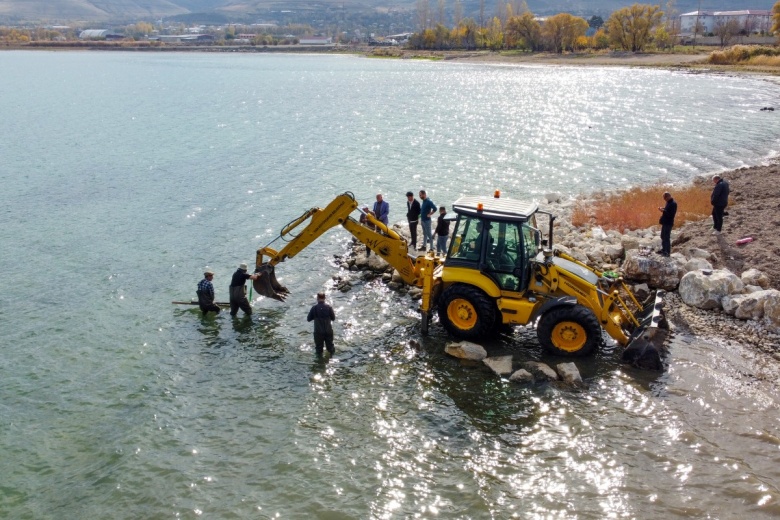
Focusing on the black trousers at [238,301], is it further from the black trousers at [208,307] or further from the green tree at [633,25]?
the green tree at [633,25]

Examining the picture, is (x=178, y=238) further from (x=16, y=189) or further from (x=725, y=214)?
(x=725, y=214)

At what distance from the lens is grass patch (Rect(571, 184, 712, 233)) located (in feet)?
65.7

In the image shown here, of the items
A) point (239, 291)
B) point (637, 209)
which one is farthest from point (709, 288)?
point (239, 291)

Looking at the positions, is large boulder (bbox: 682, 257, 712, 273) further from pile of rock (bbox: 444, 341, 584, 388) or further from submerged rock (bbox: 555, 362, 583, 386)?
pile of rock (bbox: 444, 341, 584, 388)

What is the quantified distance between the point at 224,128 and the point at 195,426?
3808 centimetres

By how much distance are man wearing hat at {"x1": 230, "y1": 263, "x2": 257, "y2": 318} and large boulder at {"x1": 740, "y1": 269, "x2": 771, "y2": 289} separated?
1114 centimetres

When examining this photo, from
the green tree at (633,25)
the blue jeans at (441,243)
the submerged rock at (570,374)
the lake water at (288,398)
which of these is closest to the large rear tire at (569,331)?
the lake water at (288,398)

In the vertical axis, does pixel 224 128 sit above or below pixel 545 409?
above

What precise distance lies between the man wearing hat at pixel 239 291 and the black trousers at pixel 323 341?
267 centimetres

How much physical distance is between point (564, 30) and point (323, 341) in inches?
4353

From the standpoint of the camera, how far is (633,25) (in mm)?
101000

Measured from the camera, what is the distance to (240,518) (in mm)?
8617

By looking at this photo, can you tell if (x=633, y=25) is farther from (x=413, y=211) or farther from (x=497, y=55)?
(x=413, y=211)

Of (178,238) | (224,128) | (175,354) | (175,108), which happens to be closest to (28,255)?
(178,238)
